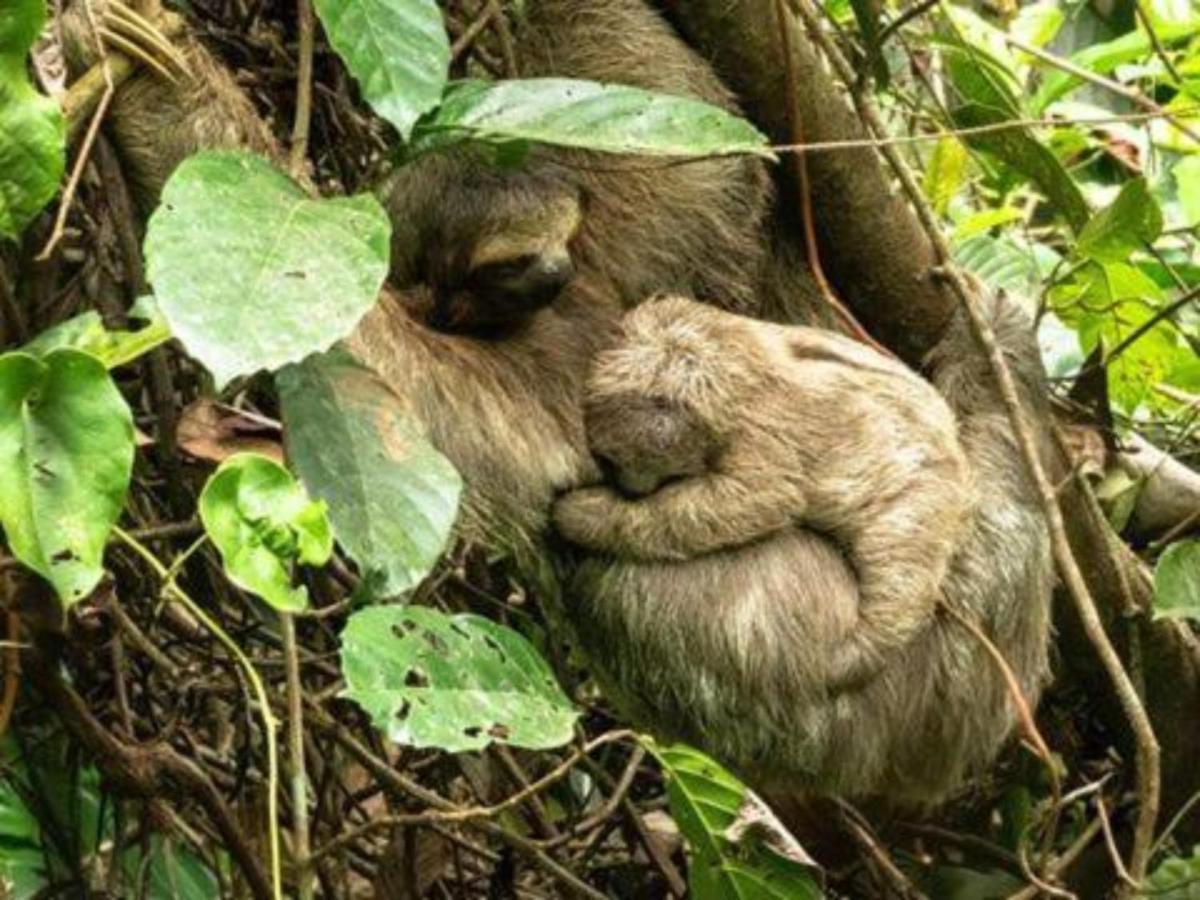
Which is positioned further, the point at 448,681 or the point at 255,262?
the point at 448,681

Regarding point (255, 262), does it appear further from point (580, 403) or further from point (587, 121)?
point (580, 403)

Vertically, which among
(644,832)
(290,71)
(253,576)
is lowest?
(644,832)

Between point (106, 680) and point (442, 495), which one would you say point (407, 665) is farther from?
point (106, 680)

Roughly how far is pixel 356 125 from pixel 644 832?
1.67 meters

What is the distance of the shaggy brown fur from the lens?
3.65 meters

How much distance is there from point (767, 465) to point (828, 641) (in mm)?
375

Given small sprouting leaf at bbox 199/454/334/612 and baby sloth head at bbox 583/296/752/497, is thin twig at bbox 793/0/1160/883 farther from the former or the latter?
small sprouting leaf at bbox 199/454/334/612

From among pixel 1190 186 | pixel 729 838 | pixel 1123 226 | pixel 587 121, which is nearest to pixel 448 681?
pixel 729 838

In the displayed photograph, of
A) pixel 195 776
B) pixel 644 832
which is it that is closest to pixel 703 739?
pixel 644 832

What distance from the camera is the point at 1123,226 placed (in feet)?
12.4

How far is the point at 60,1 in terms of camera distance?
302 centimetres

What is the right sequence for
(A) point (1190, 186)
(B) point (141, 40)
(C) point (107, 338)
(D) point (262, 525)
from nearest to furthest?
(D) point (262, 525) < (C) point (107, 338) < (B) point (141, 40) < (A) point (1190, 186)

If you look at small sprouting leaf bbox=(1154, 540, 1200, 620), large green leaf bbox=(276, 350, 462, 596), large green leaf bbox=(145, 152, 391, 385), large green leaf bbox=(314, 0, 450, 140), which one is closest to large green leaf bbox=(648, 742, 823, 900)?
large green leaf bbox=(276, 350, 462, 596)

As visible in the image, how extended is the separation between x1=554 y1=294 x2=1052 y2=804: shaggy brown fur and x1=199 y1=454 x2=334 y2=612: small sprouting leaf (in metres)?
1.20
